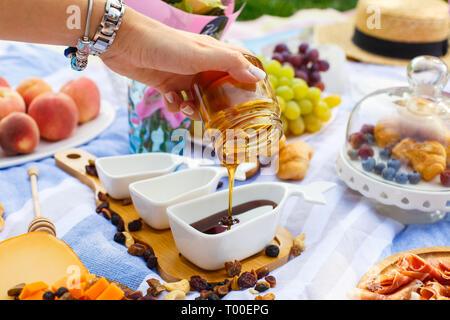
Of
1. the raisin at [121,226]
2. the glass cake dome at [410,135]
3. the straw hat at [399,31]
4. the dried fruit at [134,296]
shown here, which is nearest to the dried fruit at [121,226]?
the raisin at [121,226]

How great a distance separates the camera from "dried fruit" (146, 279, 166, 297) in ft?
2.17

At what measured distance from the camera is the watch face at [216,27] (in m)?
0.89

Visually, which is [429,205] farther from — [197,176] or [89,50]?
[89,50]

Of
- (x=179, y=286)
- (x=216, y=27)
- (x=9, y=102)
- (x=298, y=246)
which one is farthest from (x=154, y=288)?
(x=9, y=102)

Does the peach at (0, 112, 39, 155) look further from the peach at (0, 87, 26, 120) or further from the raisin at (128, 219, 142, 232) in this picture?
the raisin at (128, 219, 142, 232)

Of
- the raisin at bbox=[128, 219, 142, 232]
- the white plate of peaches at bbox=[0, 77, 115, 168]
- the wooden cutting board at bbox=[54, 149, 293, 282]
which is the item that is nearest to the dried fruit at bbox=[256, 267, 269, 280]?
the wooden cutting board at bbox=[54, 149, 293, 282]

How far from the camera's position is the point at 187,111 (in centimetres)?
79

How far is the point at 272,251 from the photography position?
75 centimetres

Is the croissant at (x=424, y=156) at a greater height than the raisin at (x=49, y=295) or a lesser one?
lesser

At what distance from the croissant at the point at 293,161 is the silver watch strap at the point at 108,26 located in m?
0.43

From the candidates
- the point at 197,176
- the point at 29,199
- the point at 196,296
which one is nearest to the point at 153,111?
the point at 197,176

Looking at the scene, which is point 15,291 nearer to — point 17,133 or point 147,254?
point 147,254

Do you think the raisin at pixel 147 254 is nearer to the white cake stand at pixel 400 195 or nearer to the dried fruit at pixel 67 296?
the dried fruit at pixel 67 296
